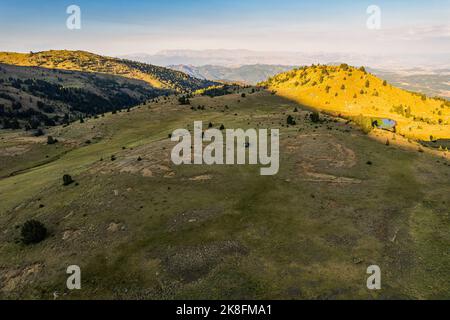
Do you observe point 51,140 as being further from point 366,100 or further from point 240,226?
point 366,100

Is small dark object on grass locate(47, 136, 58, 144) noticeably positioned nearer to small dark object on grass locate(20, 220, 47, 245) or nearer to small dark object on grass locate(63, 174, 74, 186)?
small dark object on grass locate(63, 174, 74, 186)

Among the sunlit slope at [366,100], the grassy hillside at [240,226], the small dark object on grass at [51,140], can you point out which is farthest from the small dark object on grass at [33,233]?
the sunlit slope at [366,100]

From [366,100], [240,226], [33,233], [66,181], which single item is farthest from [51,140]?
[366,100]

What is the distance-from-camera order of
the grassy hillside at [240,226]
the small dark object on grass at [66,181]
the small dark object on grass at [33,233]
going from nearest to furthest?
1. the grassy hillside at [240,226]
2. the small dark object on grass at [33,233]
3. the small dark object on grass at [66,181]

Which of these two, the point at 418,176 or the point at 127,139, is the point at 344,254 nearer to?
the point at 418,176

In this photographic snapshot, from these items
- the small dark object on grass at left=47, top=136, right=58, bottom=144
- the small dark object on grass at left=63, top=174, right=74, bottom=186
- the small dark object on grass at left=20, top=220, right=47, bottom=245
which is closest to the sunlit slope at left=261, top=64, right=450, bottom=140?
the small dark object on grass at left=47, top=136, right=58, bottom=144

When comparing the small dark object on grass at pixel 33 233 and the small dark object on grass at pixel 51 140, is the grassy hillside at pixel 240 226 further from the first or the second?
the small dark object on grass at pixel 51 140
